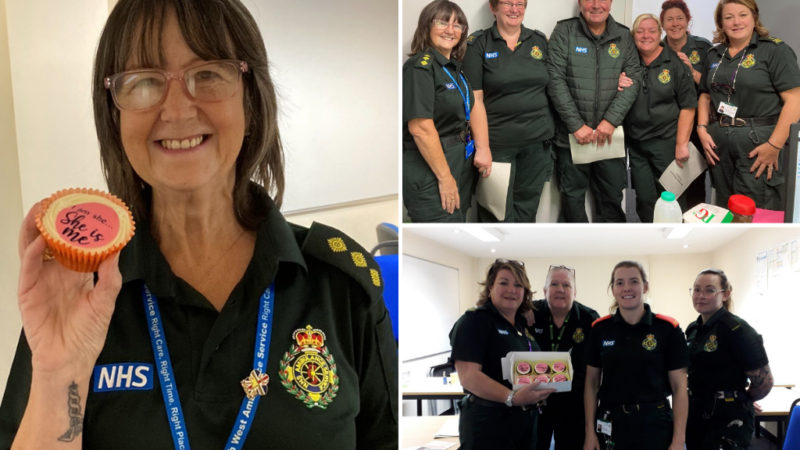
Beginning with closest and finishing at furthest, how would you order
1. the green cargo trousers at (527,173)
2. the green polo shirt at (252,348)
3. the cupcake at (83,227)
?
the cupcake at (83,227)
the green polo shirt at (252,348)
the green cargo trousers at (527,173)

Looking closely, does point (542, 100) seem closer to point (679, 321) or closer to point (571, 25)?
point (571, 25)

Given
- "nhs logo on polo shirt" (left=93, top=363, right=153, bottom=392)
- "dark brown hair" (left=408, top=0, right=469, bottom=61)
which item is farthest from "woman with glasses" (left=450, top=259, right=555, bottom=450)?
"nhs logo on polo shirt" (left=93, top=363, right=153, bottom=392)

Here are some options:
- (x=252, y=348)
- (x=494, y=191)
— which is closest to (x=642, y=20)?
(x=494, y=191)

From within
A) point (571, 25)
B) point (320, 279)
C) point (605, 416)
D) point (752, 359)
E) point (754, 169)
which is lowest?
point (605, 416)

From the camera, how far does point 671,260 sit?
4.40 feet

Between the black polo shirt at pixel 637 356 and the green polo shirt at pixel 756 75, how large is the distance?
90 cm

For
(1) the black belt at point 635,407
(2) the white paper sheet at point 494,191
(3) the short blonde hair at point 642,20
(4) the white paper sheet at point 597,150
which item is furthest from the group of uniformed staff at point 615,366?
(3) the short blonde hair at point 642,20

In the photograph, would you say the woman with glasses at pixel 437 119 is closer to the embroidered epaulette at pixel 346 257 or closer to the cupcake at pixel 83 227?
the embroidered epaulette at pixel 346 257

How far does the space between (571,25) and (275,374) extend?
44.8 inches

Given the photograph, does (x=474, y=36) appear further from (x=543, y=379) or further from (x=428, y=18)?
(x=543, y=379)

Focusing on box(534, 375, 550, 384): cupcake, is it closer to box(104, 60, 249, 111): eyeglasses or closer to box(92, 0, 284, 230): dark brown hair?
box(92, 0, 284, 230): dark brown hair

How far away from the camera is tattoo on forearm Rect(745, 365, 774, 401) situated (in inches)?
53.2

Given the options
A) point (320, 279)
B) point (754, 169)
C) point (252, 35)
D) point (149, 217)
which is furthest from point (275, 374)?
point (754, 169)

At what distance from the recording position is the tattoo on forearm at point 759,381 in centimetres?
135
